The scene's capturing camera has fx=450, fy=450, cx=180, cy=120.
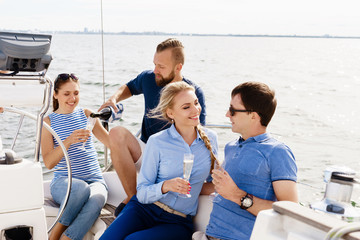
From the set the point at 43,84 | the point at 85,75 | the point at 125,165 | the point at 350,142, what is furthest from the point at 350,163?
the point at 85,75

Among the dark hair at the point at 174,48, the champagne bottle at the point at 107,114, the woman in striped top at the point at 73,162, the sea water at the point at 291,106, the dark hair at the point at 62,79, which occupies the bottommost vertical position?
the sea water at the point at 291,106

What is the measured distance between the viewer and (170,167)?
6.13ft

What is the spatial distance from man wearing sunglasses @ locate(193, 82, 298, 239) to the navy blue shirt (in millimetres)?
776

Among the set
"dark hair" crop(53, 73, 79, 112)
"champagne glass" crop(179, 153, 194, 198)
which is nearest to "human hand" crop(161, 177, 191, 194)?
"champagne glass" crop(179, 153, 194, 198)

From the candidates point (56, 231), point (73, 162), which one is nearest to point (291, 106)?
point (73, 162)

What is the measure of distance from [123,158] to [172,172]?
1.73 feet

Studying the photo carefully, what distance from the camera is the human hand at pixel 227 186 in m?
1.55

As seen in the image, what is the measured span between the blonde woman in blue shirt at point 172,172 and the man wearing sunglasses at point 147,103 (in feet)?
1.15

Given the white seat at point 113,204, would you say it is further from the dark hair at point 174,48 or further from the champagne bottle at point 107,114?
the dark hair at point 174,48

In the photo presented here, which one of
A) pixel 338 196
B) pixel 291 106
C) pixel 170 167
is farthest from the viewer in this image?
pixel 291 106

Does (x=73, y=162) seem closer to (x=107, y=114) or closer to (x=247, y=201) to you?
(x=107, y=114)

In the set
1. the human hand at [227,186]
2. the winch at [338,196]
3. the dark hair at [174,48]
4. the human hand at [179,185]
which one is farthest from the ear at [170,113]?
the winch at [338,196]

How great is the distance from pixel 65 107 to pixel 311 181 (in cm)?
479

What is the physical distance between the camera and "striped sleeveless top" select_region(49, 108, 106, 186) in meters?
2.34
